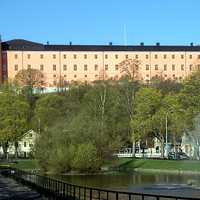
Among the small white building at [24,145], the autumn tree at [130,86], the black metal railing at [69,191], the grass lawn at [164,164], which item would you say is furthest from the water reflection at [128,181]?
the small white building at [24,145]

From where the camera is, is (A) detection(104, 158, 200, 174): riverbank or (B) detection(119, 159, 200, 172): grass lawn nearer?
(A) detection(104, 158, 200, 174): riverbank

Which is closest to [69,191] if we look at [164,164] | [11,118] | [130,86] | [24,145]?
[164,164]

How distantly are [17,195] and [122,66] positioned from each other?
93.7m

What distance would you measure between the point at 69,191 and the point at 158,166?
2338 inches

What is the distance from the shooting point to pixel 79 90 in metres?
153

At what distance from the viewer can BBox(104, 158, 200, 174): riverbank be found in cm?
8569

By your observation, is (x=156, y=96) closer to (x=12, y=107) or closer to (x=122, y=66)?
(x=122, y=66)

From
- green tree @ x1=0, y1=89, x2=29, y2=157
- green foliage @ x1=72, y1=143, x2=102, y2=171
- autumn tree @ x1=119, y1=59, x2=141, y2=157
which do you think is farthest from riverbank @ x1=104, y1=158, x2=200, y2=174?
green tree @ x1=0, y1=89, x2=29, y2=157

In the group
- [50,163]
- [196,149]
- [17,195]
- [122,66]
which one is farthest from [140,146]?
[17,195]

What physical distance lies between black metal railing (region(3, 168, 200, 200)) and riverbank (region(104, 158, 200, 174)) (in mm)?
31223

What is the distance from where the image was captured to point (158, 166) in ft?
307

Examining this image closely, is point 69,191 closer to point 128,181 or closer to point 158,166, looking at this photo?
point 128,181

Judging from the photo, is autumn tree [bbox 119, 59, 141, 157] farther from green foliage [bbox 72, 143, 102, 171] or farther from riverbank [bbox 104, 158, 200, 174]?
green foliage [bbox 72, 143, 102, 171]

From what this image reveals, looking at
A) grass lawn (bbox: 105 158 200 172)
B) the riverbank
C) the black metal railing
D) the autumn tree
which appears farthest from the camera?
the autumn tree
